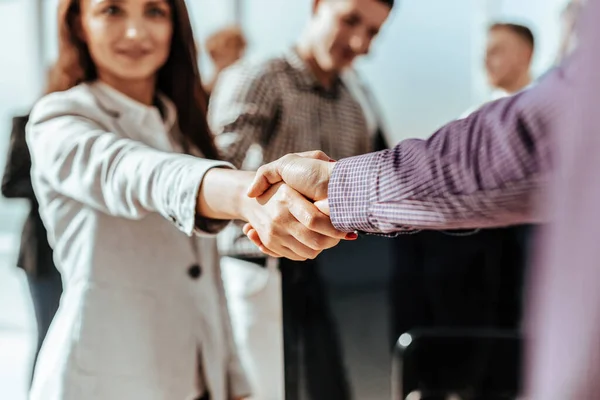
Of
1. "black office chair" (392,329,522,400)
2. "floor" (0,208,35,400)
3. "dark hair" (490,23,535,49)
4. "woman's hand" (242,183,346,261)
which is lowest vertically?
"black office chair" (392,329,522,400)

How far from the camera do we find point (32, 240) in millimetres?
715

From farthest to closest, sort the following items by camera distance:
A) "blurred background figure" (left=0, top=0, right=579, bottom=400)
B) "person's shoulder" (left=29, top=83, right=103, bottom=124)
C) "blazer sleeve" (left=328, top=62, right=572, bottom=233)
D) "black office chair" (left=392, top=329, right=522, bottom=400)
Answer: "black office chair" (left=392, top=329, right=522, bottom=400) < "blurred background figure" (left=0, top=0, right=579, bottom=400) < "person's shoulder" (left=29, top=83, right=103, bottom=124) < "blazer sleeve" (left=328, top=62, right=572, bottom=233)

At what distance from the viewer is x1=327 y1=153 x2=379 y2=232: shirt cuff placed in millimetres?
532

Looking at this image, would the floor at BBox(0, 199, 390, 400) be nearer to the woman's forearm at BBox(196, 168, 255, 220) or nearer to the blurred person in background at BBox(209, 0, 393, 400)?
the blurred person in background at BBox(209, 0, 393, 400)

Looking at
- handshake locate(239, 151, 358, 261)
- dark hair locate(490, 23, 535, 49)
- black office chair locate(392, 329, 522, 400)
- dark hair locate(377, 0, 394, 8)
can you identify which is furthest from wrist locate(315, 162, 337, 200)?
black office chair locate(392, 329, 522, 400)

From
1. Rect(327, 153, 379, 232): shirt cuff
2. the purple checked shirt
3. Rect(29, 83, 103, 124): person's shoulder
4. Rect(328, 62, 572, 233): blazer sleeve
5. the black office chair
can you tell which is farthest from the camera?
the black office chair

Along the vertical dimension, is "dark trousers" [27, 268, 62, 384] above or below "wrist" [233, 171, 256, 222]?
below

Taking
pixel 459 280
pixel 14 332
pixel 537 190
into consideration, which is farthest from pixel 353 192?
pixel 14 332

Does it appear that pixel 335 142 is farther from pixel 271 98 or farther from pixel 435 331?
pixel 435 331

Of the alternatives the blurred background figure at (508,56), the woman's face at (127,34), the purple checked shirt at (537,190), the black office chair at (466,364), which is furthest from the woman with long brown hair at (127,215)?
the black office chair at (466,364)

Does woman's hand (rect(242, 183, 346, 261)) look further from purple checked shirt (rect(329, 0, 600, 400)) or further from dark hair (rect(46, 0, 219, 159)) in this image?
dark hair (rect(46, 0, 219, 159))

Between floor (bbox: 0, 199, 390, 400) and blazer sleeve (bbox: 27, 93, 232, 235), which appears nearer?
blazer sleeve (bbox: 27, 93, 232, 235)

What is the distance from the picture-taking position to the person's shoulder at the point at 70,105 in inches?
25.6

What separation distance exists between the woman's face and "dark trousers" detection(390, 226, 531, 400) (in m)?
0.41
